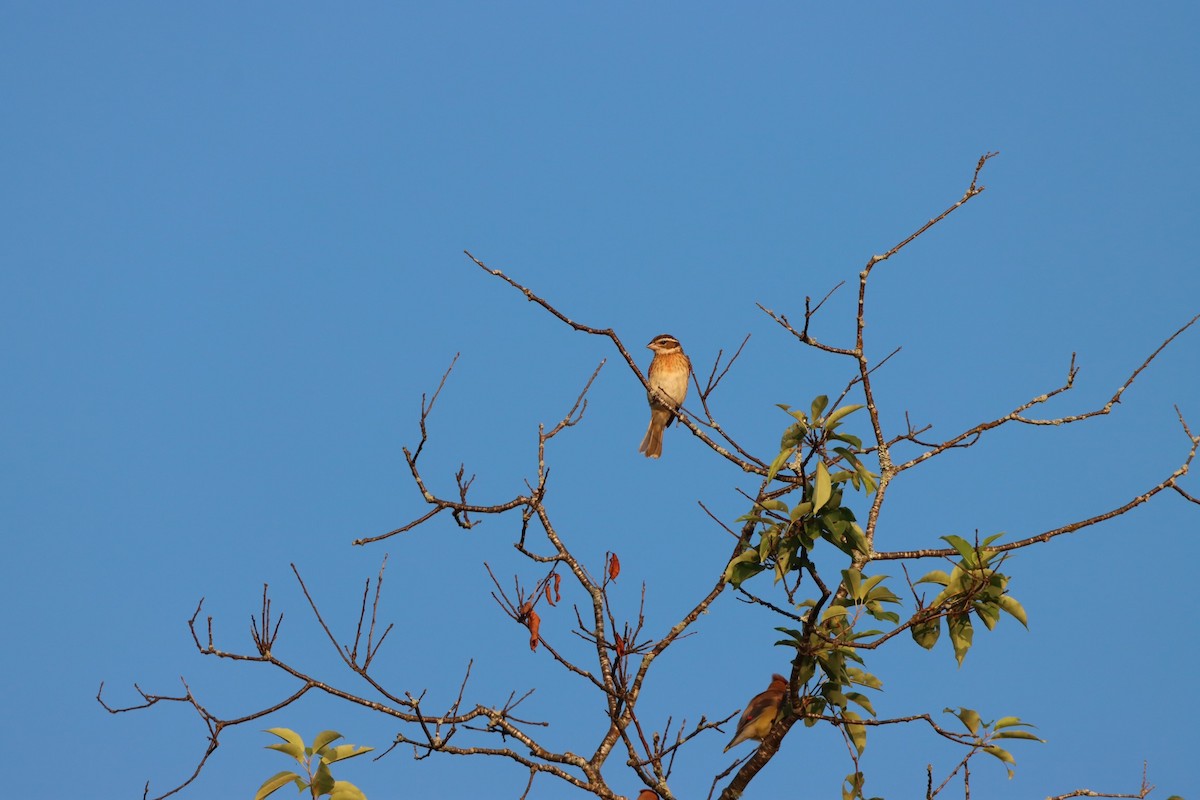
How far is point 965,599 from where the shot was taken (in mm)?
5645

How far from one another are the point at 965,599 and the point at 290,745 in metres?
3.31

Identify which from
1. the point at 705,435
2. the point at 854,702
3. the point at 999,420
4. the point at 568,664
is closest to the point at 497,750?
the point at 568,664

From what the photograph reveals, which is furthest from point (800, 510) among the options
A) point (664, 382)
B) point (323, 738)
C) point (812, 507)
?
point (664, 382)

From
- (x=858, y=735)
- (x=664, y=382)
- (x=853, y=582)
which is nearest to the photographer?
(x=853, y=582)

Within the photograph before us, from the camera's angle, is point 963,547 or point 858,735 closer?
point 963,547

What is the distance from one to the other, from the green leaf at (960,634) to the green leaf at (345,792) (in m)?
2.97

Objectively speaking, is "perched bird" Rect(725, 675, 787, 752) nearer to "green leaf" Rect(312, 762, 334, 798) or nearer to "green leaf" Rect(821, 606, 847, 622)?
"green leaf" Rect(821, 606, 847, 622)

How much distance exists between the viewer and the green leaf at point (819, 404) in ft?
17.7

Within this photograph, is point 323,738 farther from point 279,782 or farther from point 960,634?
point 960,634

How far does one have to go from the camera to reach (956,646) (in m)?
5.78

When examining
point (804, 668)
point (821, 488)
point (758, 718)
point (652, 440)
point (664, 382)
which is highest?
point (664, 382)

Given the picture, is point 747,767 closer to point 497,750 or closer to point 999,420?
point 497,750

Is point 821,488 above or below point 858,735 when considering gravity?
above

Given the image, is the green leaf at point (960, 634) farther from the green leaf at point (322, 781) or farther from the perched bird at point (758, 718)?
the green leaf at point (322, 781)
